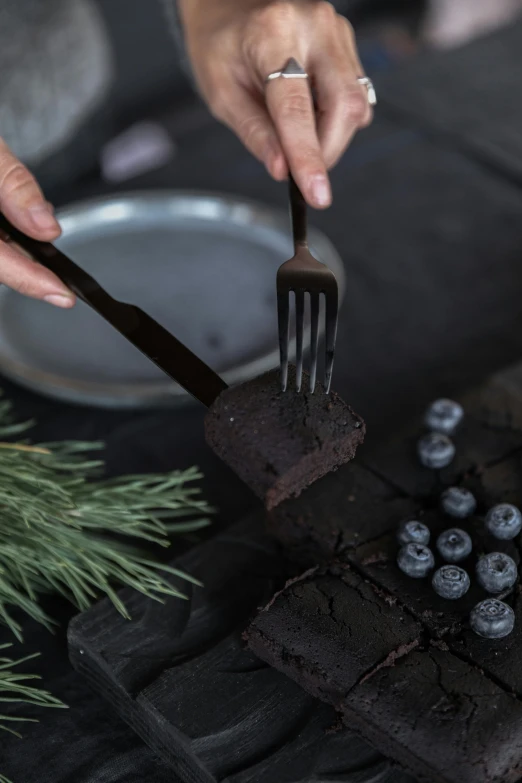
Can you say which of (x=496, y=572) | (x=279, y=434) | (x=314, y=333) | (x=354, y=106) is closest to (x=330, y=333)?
(x=314, y=333)

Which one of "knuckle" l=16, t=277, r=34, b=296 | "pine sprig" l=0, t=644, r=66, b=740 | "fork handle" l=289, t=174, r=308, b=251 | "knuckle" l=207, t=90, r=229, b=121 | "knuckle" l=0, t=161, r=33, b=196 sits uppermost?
"knuckle" l=0, t=161, r=33, b=196

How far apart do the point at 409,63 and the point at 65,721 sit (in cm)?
203

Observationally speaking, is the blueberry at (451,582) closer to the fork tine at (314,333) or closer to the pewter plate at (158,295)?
the fork tine at (314,333)

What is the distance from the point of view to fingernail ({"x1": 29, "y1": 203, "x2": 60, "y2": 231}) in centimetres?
126

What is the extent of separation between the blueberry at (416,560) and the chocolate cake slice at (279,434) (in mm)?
169

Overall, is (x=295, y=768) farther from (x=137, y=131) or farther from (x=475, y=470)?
(x=137, y=131)

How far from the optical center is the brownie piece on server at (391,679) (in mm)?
937

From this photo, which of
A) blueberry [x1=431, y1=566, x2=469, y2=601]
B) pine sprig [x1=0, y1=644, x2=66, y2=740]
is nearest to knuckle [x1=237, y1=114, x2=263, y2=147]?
blueberry [x1=431, y1=566, x2=469, y2=601]

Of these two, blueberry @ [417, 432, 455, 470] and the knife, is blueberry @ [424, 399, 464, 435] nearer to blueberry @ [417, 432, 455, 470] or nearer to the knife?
blueberry @ [417, 432, 455, 470]

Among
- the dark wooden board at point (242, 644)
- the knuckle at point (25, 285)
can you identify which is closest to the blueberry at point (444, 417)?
the dark wooden board at point (242, 644)

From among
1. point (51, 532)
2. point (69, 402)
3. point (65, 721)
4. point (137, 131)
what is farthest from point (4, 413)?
point (137, 131)

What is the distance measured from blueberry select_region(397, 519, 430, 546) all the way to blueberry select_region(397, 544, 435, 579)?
0.02 m

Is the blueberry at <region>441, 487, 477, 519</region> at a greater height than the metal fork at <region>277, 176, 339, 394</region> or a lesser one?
lesser

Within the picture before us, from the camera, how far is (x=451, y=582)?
1062mm
